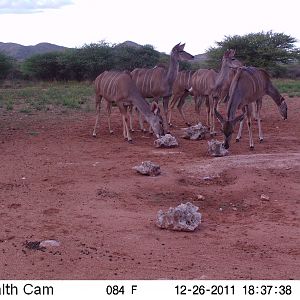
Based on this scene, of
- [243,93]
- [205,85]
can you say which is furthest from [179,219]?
[205,85]

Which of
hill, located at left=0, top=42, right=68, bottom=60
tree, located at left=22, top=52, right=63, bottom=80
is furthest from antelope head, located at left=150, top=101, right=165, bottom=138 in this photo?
hill, located at left=0, top=42, right=68, bottom=60

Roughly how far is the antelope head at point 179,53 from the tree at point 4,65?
23.6 metres

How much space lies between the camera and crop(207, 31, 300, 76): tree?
1431 inches

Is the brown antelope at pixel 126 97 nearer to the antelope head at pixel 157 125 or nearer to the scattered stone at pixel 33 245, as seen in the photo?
the antelope head at pixel 157 125

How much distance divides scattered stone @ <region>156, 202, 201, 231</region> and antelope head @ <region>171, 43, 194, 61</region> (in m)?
8.37

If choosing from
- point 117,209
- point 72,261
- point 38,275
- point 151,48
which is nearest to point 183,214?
point 117,209

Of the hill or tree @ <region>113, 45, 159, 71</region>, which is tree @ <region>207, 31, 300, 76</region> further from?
the hill

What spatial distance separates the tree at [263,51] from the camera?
119ft

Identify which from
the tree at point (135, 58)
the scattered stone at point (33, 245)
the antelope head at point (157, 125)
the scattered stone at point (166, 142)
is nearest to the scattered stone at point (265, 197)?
the scattered stone at point (33, 245)

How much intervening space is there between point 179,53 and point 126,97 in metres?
2.53

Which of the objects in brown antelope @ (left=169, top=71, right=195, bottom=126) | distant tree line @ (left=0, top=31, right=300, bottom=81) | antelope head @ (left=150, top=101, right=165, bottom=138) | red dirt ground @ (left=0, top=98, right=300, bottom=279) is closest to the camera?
red dirt ground @ (left=0, top=98, right=300, bottom=279)

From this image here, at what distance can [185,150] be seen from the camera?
12.0 m

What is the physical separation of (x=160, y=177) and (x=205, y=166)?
986mm

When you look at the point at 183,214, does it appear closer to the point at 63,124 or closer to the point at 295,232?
the point at 295,232
